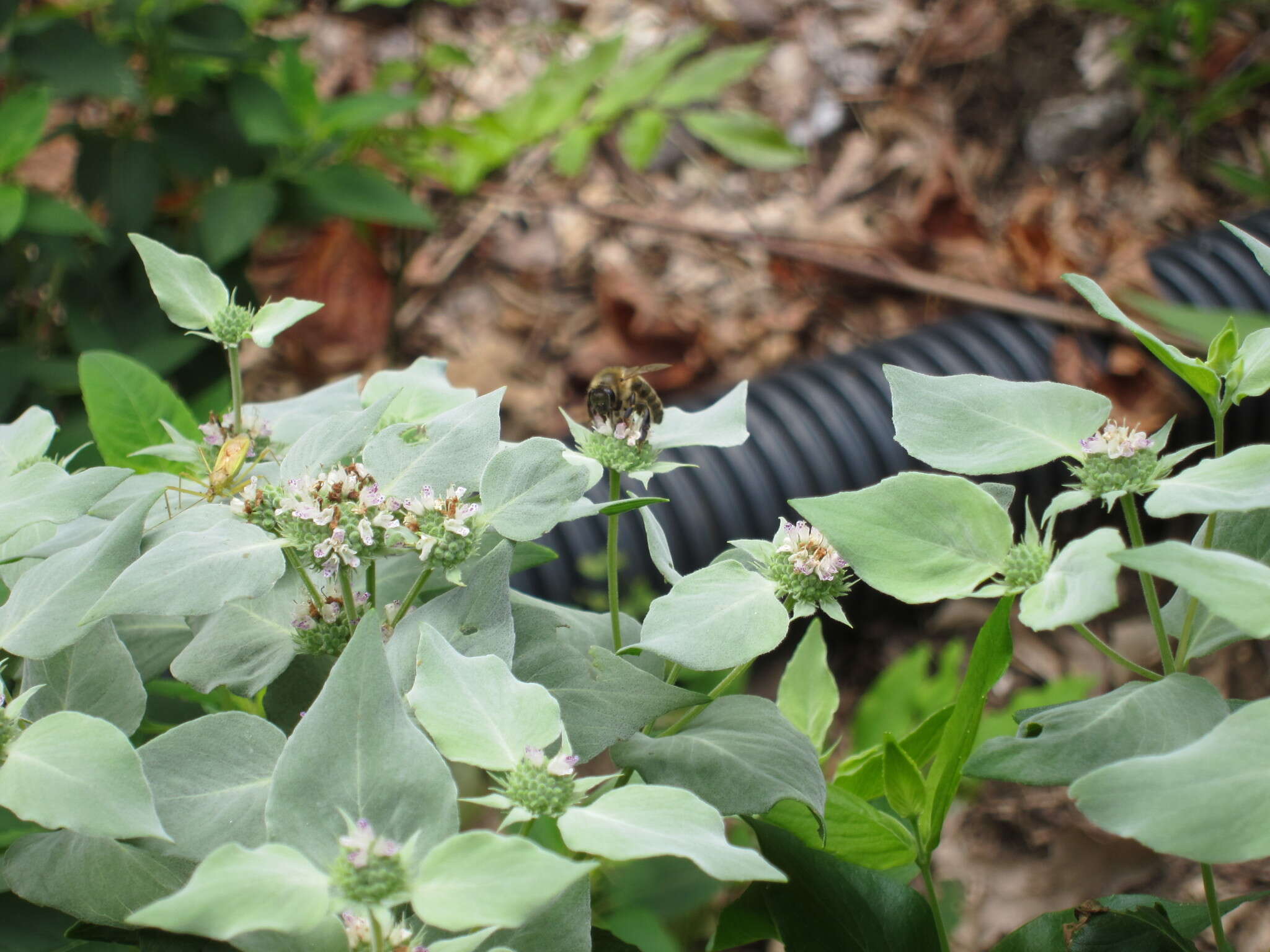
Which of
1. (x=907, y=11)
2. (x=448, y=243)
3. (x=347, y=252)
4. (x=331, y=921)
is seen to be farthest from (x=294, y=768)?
(x=907, y=11)

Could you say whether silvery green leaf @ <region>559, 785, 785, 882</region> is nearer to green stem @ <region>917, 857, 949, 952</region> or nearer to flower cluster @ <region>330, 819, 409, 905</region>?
flower cluster @ <region>330, 819, 409, 905</region>

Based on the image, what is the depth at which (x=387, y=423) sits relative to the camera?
544 millimetres

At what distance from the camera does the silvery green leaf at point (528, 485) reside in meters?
0.42

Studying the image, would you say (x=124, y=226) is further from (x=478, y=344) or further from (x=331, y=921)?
(x=331, y=921)

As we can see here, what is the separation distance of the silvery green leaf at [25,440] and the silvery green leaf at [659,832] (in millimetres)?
314

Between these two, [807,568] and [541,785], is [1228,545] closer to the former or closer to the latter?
[807,568]

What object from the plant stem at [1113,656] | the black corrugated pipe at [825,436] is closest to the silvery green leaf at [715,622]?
the plant stem at [1113,656]

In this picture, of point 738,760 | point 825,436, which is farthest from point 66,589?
point 825,436

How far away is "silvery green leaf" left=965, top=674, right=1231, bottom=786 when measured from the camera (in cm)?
38

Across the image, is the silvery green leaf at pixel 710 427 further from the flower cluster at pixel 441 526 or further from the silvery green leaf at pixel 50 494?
the silvery green leaf at pixel 50 494

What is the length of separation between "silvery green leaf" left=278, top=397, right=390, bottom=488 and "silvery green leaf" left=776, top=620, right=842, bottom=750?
0.29 meters

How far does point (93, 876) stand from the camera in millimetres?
400

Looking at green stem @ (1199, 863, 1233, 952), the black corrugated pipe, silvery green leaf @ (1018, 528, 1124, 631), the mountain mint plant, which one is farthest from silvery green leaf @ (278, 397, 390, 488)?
the black corrugated pipe

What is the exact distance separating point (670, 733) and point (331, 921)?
160 millimetres
